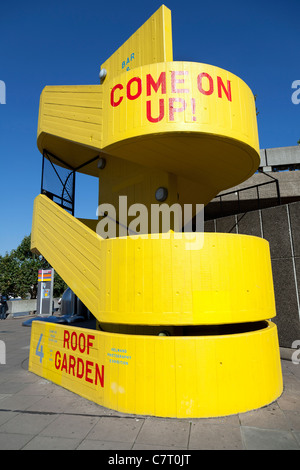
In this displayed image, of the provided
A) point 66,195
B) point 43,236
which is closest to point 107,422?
point 43,236

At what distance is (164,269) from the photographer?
5.55m

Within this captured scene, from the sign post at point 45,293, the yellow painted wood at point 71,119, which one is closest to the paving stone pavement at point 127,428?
the yellow painted wood at point 71,119

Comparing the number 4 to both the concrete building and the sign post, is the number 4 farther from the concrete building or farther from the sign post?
the sign post

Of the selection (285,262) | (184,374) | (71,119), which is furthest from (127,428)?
(285,262)

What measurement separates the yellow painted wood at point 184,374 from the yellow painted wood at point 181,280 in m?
0.40

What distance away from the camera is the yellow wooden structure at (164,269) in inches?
205

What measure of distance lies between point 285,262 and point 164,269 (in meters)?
6.30

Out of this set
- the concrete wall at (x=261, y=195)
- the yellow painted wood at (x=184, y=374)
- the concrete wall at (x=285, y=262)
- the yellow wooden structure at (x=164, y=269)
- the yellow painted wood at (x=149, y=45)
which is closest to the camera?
the yellow painted wood at (x=184, y=374)

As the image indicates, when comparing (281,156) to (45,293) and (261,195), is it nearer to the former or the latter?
(261,195)

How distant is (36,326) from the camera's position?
8469 millimetres

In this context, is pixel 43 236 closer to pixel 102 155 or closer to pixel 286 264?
pixel 102 155

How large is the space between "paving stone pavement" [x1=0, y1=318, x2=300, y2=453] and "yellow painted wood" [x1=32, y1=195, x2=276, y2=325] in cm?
162

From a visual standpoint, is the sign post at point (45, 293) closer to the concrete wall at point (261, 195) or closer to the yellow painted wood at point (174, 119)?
the concrete wall at point (261, 195)
